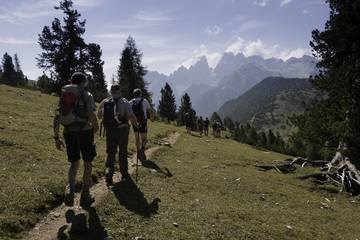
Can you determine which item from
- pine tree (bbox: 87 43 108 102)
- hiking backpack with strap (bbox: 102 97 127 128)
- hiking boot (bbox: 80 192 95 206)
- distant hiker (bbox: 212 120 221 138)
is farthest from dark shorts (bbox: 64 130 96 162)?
pine tree (bbox: 87 43 108 102)

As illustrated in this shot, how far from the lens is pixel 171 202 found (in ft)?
28.1

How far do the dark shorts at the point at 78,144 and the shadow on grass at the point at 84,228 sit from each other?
1.82 metres

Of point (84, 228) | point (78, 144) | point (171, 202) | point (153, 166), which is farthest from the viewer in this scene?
point (153, 166)

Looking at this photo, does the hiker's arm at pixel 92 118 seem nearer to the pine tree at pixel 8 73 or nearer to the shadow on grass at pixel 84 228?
the shadow on grass at pixel 84 228

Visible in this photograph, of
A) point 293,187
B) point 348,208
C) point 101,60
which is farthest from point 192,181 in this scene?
point 101,60

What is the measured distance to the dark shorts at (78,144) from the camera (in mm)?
6922

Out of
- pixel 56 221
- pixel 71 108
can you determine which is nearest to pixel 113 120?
pixel 71 108

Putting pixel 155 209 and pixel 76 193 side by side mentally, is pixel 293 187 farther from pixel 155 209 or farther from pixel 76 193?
pixel 76 193

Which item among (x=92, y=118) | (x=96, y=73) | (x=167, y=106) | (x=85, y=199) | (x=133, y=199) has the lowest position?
(x=133, y=199)

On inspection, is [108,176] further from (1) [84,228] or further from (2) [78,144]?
(1) [84,228]

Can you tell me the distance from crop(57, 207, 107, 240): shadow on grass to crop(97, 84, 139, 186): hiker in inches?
97.9

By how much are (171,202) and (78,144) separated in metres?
4.30

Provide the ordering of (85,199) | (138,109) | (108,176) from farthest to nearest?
1. (138,109)
2. (108,176)
3. (85,199)

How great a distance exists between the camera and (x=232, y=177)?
46.2 feet
